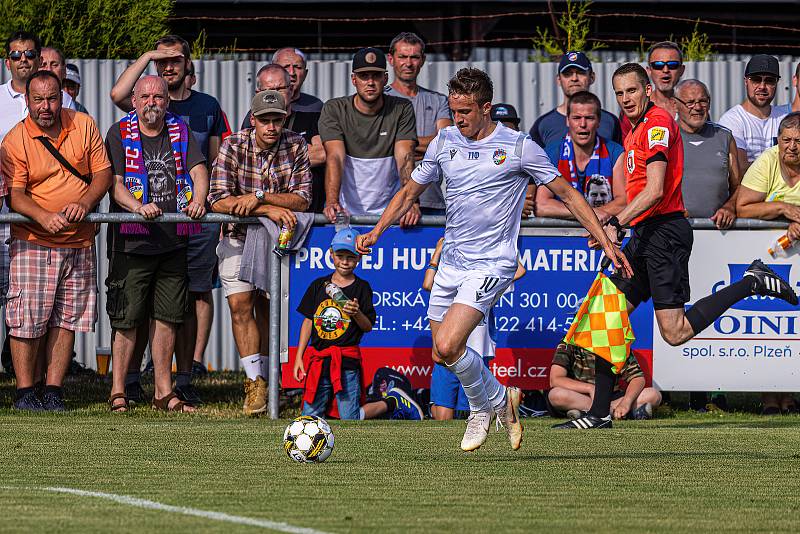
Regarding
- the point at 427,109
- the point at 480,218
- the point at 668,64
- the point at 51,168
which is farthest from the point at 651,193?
the point at 51,168

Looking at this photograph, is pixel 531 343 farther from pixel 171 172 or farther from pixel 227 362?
pixel 227 362

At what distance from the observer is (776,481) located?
761cm

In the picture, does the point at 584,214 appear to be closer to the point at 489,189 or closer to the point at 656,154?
the point at 489,189

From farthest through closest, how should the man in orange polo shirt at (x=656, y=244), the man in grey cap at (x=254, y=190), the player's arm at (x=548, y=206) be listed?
the player's arm at (x=548, y=206)
the man in grey cap at (x=254, y=190)
the man in orange polo shirt at (x=656, y=244)

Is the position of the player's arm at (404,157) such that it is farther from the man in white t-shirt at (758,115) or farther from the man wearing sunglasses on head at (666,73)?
the man in white t-shirt at (758,115)

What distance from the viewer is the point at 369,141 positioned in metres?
11.8

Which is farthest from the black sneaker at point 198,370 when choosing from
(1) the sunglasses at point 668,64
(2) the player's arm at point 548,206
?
(1) the sunglasses at point 668,64

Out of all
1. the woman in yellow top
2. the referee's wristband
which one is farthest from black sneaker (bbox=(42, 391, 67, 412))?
the woman in yellow top

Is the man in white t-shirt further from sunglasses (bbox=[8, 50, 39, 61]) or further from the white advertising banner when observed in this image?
sunglasses (bbox=[8, 50, 39, 61])

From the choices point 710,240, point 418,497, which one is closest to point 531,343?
point 710,240

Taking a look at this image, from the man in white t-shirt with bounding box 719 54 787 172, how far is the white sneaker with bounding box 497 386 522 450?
15.3ft

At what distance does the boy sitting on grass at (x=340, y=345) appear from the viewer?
11133 millimetres

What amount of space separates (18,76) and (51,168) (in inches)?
57.1

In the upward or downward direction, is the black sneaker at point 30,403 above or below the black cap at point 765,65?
below
